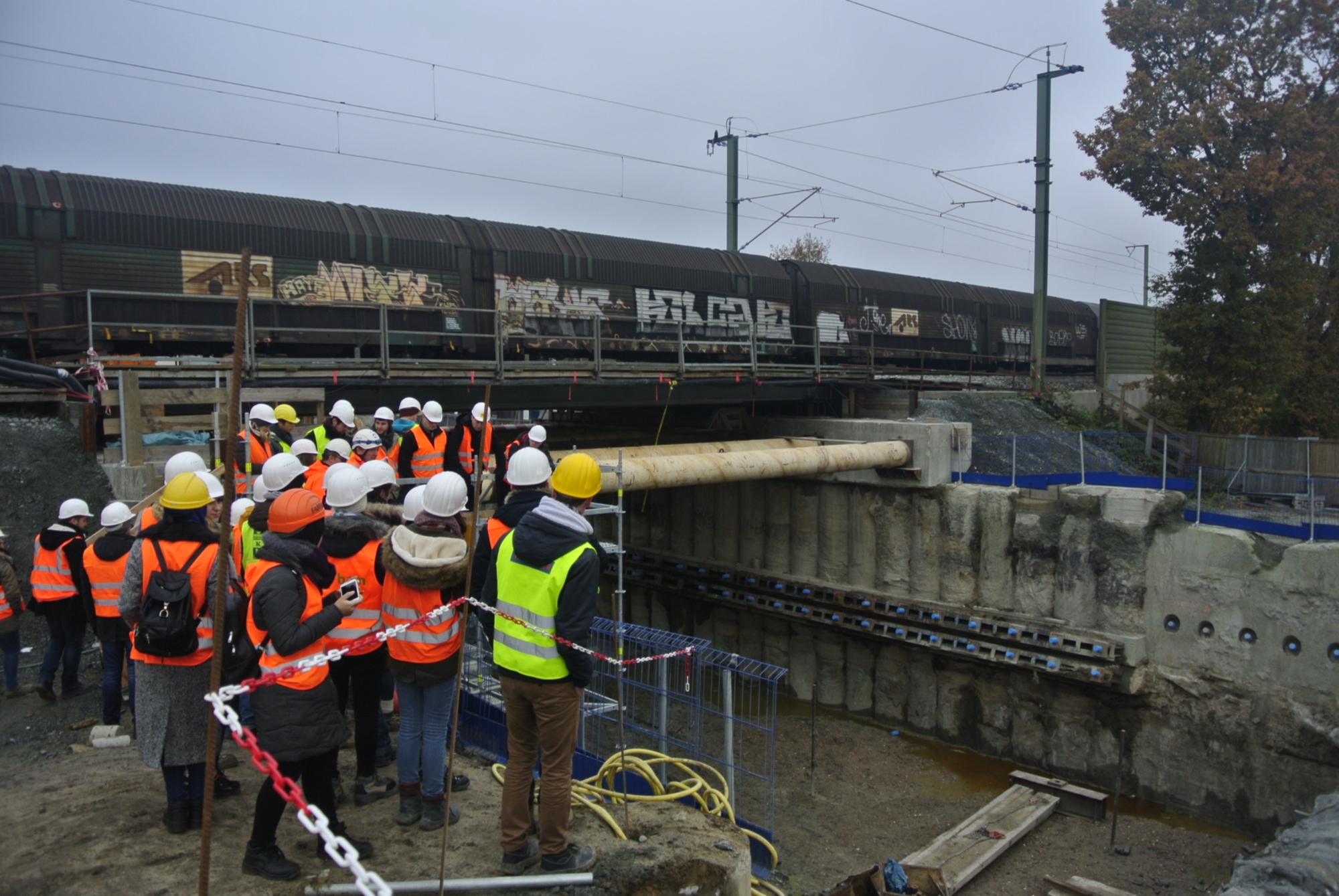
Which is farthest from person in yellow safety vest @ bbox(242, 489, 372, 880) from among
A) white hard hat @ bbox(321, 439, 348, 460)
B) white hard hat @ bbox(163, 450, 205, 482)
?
white hard hat @ bbox(321, 439, 348, 460)

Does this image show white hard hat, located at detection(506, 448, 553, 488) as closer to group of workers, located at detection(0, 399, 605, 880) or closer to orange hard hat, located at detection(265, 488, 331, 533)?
group of workers, located at detection(0, 399, 605, 880)

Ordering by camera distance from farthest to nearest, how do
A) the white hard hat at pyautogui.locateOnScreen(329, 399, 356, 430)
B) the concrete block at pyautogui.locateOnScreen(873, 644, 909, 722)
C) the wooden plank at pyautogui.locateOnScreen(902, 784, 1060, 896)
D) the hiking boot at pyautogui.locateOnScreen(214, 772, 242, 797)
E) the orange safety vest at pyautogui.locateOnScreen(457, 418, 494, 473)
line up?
the concrete block at pyautogui.locateOnScreen(873, 644, 909, 722) < the orange safety vest at pyautogui.locateOnScreen(457, 418, 494, 473) < the white hard hat at pyautogui.locateOnScreen(329, 399, 356, 430) < the wooden plank at pyautogui.locateOnScreen(902, 784, 1060, 896) < the hiking boot at pyautogui.locateOnScreen(214, 772, 242, 797)

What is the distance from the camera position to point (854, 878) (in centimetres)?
646

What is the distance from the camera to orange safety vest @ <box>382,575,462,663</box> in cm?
420

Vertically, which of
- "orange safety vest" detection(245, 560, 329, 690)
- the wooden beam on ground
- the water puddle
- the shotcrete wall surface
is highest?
"orange safety vest" detection(245, 560, 329, 690)

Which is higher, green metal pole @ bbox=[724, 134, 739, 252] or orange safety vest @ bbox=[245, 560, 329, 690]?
green metal pole @ bbox=[724, 134, 739, 252]

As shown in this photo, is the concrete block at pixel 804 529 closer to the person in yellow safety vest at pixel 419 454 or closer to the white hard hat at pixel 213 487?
the person in yellow safety vest at pixel 419 454

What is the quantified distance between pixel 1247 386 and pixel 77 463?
19.4 metres

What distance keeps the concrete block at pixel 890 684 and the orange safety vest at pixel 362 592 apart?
10189 mm

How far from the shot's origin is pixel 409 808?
440 cm

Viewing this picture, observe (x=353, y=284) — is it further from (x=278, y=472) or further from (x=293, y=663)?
(x=293, y=663)

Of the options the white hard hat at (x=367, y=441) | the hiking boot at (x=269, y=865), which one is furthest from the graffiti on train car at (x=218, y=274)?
the hiking boot at (x=269, y=865)

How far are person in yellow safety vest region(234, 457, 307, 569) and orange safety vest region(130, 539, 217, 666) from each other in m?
0.31

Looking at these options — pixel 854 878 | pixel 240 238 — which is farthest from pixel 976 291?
pixel 854 878
